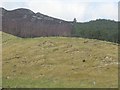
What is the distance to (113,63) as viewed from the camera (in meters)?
59.2

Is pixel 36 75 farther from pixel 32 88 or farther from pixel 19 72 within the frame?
pixel 32 88

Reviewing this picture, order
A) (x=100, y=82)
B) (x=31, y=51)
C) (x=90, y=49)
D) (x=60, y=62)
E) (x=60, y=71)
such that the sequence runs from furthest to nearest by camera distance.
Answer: (x=31, y=51) → (x=90, y=49) → (x=60, y=62) → (x=60, y=71) → (x=100, y=82)

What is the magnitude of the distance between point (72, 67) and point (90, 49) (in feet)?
33.4

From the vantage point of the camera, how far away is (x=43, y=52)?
2830 inches

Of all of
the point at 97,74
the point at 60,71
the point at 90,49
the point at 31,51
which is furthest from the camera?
the point at 31,51

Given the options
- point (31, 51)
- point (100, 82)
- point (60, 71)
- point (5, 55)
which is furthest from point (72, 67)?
point (5, 55)

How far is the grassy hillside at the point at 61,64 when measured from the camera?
1924 inches

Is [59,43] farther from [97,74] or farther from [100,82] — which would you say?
[100,82]

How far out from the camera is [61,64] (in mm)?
63250

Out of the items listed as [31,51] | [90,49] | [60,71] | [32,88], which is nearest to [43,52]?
[31,51]

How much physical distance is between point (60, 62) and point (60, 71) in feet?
21.4

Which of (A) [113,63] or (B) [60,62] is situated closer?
(A) [113,63]

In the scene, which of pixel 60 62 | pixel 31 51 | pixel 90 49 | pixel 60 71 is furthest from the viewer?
pixel 31 51

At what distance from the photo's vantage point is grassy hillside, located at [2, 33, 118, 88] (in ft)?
160
